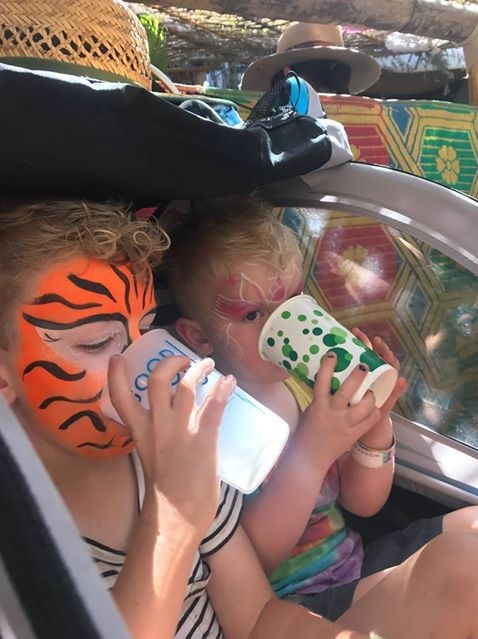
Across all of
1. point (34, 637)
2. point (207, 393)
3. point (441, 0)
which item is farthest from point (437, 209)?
point (441, 0)

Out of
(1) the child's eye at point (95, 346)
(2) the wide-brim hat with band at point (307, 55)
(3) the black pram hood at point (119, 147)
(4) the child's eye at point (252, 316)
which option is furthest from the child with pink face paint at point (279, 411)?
(2) the wide-brim hat with band at point (307, 55)

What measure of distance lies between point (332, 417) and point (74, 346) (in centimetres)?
37

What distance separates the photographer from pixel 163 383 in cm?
61

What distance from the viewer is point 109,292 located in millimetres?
721

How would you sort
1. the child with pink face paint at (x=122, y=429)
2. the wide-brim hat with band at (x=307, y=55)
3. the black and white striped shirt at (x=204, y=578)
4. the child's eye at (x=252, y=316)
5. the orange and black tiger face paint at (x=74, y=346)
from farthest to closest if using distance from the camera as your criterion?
the wide-brim hat with band at (x=307, y=55) < the child's eye at (x=252, y=316) < the black and white striped shirt at (x=204, y=578) < the orange and black tiger face paint at (x=74, y=346) < the child with pink face paint at (x=122, y=429)

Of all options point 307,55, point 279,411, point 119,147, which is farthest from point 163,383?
point 307,55

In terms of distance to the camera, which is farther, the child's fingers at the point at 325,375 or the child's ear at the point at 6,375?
the child's fingers at the point at 325,375

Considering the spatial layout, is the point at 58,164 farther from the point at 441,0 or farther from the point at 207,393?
the point at 441,0

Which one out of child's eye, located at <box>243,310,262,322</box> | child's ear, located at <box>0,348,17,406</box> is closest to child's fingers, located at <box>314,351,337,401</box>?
child's eye, located at <box>243,310,262,322</box>

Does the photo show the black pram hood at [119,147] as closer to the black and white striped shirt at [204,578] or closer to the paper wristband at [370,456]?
the black and white striped shirt at [204,578]

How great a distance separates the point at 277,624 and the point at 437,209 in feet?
1.84

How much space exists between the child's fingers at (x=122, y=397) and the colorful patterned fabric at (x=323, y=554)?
18.2 inches

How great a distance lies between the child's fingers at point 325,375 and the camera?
0.82 metres

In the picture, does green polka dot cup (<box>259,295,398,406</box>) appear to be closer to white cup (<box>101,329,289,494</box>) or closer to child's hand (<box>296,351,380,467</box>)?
child's hand (<box>296,351,380,467</box>)
